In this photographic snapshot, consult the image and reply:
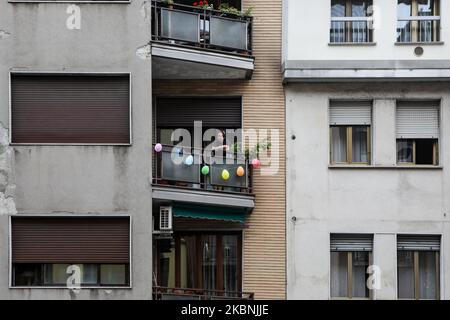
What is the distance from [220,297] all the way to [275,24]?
5.65 m

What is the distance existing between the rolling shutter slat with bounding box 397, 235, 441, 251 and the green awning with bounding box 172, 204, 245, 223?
3320 millimetres

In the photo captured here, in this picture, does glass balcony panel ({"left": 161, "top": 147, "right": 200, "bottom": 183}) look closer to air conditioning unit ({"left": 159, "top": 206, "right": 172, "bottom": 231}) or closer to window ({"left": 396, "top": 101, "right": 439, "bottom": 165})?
air conditioning unit ({"left": 159, "top": 206, "right": 172, "bottom": 231})

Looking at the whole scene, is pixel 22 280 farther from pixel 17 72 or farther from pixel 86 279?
pixel 17 72

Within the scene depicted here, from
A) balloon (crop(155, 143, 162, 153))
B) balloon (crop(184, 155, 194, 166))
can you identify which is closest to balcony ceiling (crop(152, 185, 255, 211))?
balloon (crop(184, 155, 194, 166))

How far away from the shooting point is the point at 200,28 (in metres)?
17.7

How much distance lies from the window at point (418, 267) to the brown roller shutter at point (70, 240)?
5481mm

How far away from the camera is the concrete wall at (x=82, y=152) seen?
55.0 ft

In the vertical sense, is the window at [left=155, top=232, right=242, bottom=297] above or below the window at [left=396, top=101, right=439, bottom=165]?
below

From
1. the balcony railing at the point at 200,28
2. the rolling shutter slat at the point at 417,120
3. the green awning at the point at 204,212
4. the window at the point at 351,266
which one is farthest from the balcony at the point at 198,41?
the window at the point at 351,266

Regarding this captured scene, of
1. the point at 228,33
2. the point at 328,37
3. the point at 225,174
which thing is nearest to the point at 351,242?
the point at 225,174

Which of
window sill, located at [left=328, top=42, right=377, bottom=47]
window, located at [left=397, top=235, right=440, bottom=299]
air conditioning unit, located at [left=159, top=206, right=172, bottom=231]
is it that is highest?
window sill, located at [left=328, top=42, right=377, bottom=47]

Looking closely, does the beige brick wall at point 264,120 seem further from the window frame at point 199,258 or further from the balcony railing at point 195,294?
the balcony railing at point 195,294

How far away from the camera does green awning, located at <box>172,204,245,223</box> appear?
57.0 ft

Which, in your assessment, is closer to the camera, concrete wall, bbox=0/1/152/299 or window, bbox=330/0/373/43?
concrete wall, bbox=0/1/152/299
